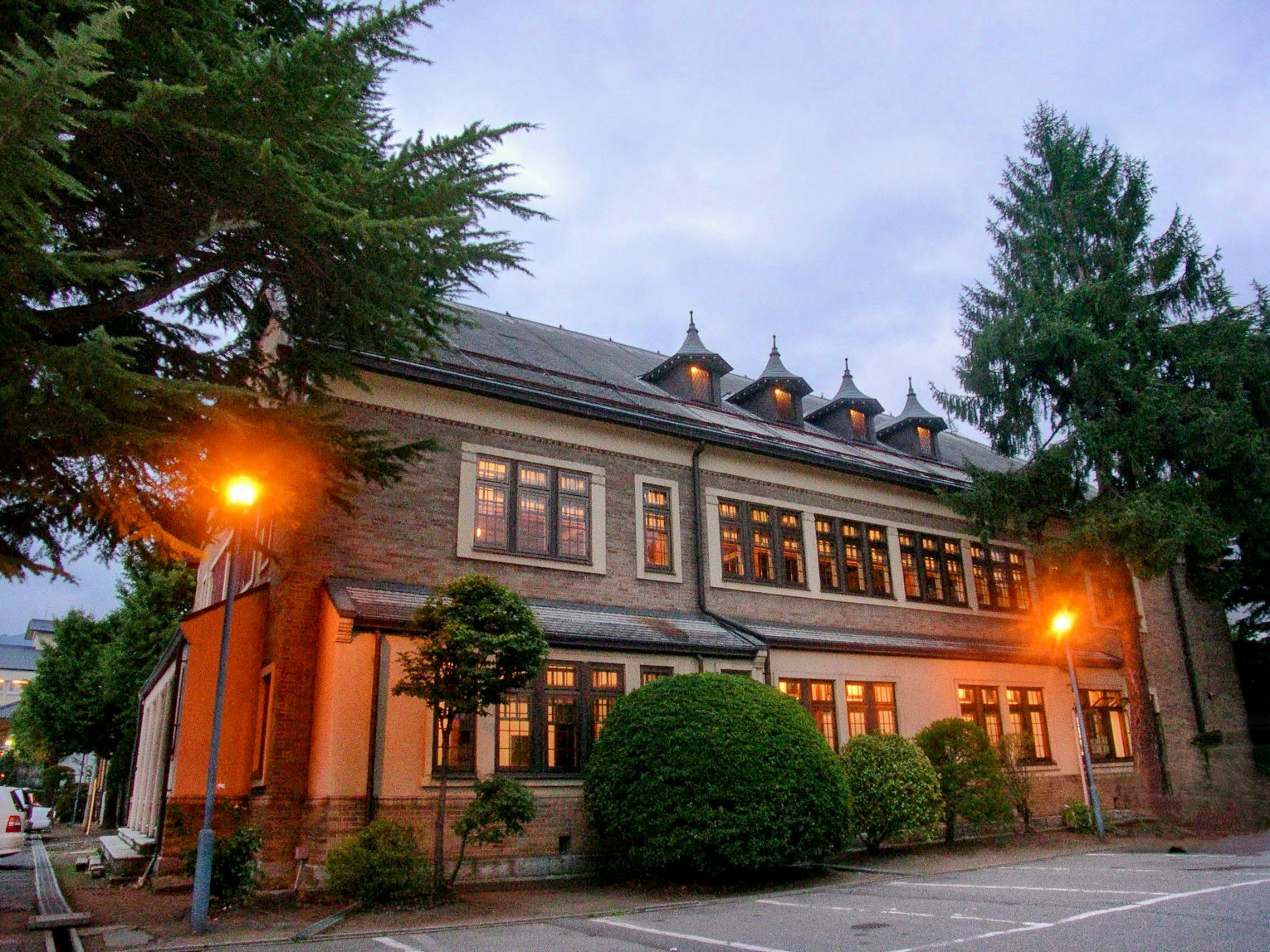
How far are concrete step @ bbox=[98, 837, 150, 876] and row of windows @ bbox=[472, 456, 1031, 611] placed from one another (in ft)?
27.0

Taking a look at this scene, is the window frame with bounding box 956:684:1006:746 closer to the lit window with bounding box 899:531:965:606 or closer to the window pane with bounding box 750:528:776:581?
the lit window with bounding box 899:531:965:606

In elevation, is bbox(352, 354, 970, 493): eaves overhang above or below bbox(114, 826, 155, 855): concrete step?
above

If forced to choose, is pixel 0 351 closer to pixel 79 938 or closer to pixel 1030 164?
pixel 79 938

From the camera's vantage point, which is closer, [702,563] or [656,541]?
[656,541]

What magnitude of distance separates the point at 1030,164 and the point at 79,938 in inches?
1018

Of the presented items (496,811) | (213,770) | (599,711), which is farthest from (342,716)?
(599,711)

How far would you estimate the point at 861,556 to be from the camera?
21938 mm

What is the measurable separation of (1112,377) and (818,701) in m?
10.4

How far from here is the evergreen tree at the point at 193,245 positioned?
8359 mm

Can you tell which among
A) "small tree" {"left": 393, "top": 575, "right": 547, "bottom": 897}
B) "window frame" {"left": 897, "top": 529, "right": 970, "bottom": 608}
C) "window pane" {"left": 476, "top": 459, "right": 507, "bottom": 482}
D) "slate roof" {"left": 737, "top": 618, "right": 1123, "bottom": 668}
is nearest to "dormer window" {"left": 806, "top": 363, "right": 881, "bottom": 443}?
"window frame" {"left": 897, "top": 529, "right": 970, "bottom": 608}

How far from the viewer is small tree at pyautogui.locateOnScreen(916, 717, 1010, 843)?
17.6 metres

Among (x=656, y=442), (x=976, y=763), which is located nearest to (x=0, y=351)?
(x=656, y=442)

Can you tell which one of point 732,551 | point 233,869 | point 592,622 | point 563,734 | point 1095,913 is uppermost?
point 732,551

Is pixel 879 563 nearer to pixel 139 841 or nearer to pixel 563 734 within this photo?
pixel 563 734
